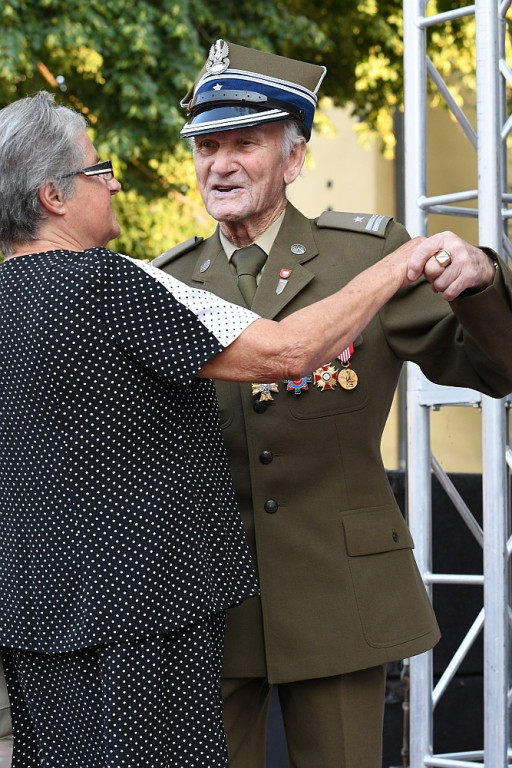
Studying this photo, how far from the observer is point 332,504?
7.66 ft

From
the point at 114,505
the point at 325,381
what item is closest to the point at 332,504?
the point at 325,381

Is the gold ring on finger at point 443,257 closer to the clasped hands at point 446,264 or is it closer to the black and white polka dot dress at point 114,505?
the clasped hands at point 446,264

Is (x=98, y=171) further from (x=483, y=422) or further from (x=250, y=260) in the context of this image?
(x=483, y=422)

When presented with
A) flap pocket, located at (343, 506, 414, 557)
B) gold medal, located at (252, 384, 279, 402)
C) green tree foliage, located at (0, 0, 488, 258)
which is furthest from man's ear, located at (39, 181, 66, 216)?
green tree foliage, located at (0, 0, 488, 258)

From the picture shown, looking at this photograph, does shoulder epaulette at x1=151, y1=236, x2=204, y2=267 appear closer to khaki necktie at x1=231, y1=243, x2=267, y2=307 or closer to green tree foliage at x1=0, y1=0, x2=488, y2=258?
khaki necktie at x1=231, y1=243, x2=267, y2=307

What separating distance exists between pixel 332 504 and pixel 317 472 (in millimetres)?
72

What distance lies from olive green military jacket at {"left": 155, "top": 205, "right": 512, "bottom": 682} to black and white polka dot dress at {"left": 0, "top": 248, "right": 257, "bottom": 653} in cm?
30

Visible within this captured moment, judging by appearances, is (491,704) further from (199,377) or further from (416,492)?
(199,377)

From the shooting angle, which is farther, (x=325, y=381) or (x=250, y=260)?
(x=250, y=260)

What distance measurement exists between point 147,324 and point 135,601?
470 millimetres

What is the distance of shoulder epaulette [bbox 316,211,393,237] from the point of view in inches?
96.7

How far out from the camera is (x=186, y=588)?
197cm

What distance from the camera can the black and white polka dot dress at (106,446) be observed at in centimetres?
193

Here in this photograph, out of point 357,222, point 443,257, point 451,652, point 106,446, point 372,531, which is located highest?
point 357,222
